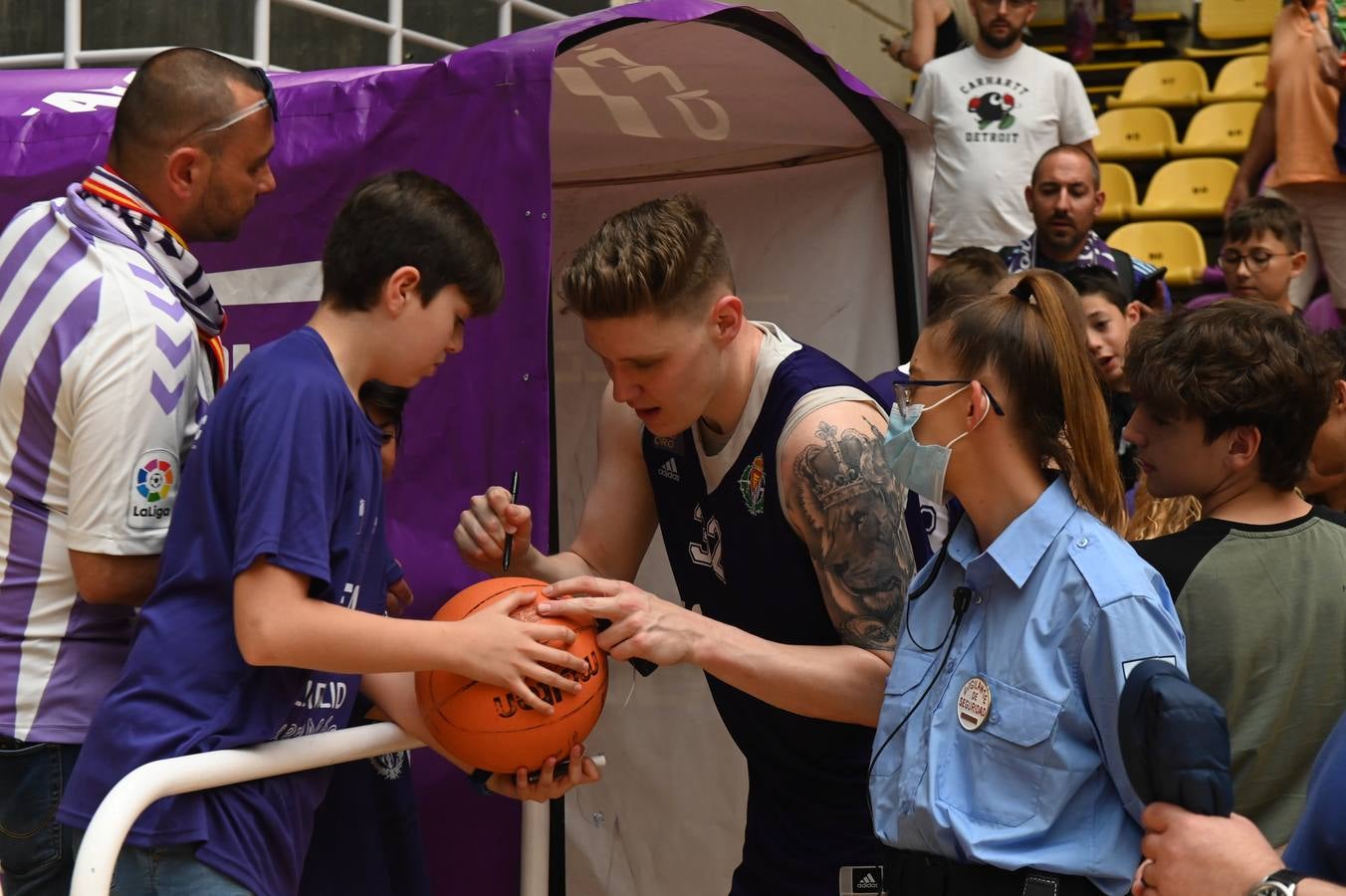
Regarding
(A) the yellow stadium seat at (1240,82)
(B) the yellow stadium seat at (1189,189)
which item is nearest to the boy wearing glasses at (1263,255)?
(B) the yellow stadium seat at (1189,189)

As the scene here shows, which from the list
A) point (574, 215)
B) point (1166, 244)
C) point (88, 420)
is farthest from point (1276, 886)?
point (1166, 244)

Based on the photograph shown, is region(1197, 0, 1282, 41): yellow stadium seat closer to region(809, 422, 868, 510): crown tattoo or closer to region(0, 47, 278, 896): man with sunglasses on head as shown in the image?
region(809, 422, 868, 510): crown tattoo

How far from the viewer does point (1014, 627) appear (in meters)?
2.39

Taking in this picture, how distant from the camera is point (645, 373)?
2.92 m

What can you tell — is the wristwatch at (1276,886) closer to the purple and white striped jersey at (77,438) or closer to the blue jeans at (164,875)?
the blue jeans at (164,875)

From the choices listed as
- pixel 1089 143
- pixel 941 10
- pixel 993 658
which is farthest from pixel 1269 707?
pixel 941 10

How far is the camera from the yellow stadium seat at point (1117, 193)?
1095 centimetres

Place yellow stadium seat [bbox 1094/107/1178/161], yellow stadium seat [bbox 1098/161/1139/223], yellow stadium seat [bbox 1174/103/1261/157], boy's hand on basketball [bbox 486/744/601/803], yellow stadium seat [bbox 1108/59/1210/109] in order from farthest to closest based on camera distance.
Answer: yellow stadium seat [bbox 1108/59/1210/109]
yellow stadium seat [bbox 1094/107/1178/161]
yellow stadium seat [bbox 1174/103/1261/157]
yellow stadium seat [bbox 1098/161/1139/223]
boy's hand on basketball [bbox 486/744/601/803]

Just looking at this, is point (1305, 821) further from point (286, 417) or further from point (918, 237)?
point (918, 237)

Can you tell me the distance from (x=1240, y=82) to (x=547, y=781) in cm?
1141

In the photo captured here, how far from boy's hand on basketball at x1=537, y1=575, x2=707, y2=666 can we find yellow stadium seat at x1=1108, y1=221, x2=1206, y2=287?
8042 mm

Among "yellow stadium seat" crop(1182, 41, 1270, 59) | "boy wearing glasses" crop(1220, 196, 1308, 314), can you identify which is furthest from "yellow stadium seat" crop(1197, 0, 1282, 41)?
"boy wearing glasses" crop(1220, 196, 1308, 314)

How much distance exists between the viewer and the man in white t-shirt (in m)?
7.38

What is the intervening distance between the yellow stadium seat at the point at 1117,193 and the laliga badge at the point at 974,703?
9.19 m
